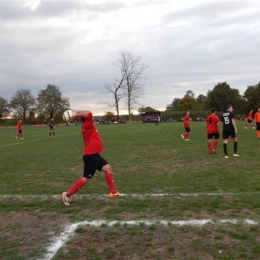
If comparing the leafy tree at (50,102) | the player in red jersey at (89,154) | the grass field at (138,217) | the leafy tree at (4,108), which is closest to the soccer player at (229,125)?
the grass field at (138,217)

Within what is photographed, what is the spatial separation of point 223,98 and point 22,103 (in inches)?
2250

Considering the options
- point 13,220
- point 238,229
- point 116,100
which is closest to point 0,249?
point 13,220

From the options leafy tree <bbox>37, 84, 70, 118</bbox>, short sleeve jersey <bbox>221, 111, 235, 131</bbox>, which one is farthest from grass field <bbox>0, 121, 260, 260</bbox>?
leafy tree <bbox>37, 84, 70, 118</bbox>

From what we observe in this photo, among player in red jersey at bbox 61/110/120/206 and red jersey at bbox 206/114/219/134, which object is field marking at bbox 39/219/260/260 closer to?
player in red jersey at bbox 61/110/120/206

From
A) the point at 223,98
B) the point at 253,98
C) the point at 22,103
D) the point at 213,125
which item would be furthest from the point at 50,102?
the point at 213,125

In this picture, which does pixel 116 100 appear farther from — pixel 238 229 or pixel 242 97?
pixel 238 229

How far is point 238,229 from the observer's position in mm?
4152

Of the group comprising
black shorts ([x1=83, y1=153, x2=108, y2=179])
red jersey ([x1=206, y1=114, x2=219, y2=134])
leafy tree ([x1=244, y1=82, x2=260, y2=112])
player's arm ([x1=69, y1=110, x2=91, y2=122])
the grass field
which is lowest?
the grass field

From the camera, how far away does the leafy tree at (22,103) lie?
282 ft

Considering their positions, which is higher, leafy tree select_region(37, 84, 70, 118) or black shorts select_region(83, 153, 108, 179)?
leafy tree select_region(37, 84, 70, 118)

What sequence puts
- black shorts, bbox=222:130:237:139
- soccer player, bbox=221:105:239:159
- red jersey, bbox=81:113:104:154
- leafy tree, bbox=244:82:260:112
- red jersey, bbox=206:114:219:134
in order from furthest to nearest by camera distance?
1. leafy tree, bbox=244:82:260:112
2. red jersey, bbox=206:114:219:134
3. black shorts, bbox=222:130:237:139
4. soccer player, bbox=221:105:239:159
5. red jersey, bbox=81:113:104:154

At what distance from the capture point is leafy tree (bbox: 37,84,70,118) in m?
87.8

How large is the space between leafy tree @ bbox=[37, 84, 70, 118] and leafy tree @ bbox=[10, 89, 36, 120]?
9.25 ft

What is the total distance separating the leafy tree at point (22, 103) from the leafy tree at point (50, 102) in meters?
2.82
